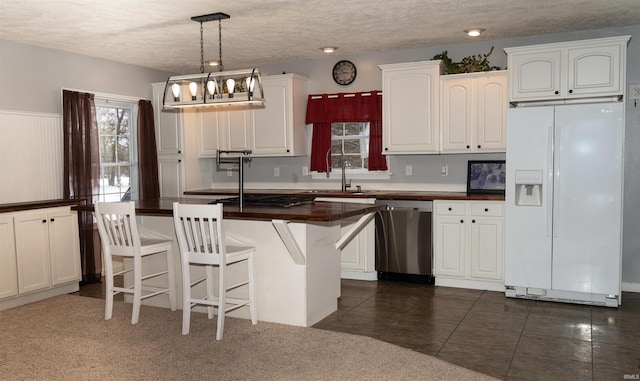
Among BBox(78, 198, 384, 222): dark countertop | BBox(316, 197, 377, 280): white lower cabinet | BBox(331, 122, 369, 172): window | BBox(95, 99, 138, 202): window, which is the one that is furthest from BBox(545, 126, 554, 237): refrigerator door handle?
BBox(95, 99, 138, 202): window

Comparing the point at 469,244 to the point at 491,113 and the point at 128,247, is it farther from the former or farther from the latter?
the point at 128,247

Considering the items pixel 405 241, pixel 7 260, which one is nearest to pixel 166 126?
pixel 7 260

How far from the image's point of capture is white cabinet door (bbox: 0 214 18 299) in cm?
461

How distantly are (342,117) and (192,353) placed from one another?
11.4ft

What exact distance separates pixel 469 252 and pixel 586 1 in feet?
7.74

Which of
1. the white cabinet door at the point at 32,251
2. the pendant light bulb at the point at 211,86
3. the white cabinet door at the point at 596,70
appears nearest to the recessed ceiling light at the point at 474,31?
the white cabinet door at the point at 596,70

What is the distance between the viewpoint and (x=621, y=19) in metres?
4.74

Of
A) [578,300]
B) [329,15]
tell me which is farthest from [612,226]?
[329,15]

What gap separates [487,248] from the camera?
510 centimetres

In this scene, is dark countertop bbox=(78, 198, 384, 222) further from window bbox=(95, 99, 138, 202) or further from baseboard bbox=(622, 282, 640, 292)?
baseboard bbox=(622, 282, 640, 292)

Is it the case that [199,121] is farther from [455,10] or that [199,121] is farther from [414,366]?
[414,366]

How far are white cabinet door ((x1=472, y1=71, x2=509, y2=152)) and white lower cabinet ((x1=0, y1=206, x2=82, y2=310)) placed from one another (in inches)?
159

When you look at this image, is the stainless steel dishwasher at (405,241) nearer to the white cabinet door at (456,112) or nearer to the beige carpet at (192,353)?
the white cabinet door at (456,112)

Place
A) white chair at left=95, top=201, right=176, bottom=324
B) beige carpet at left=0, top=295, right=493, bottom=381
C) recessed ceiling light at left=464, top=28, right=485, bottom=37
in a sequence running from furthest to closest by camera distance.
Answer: recessed ceiling light at left=464, top=28, right=485, bottom=37 → white chair at left=95, top=201, right=176, bottom=324 → beige carpet at left=0, top=295, right=493, bottom=381
